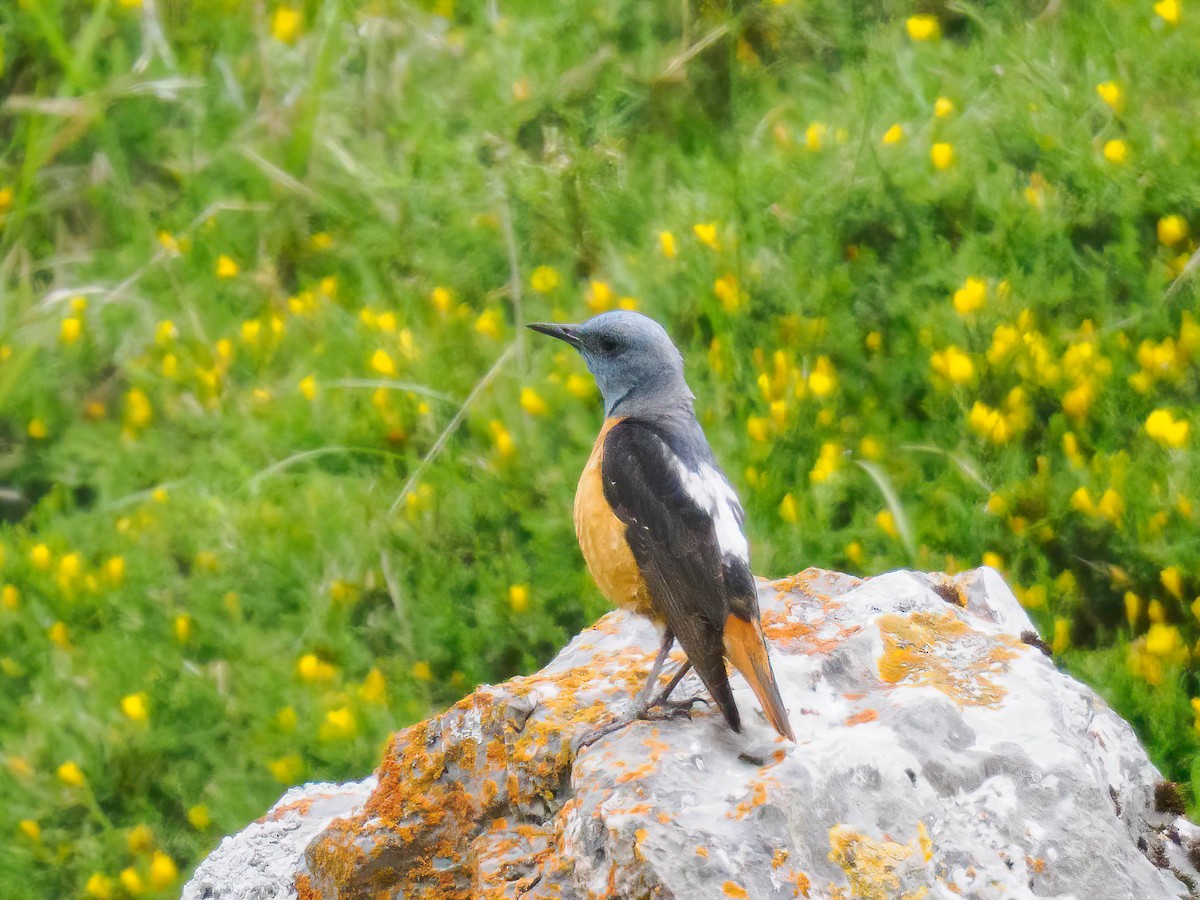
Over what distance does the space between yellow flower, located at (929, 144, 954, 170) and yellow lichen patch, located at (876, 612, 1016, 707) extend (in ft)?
8.20

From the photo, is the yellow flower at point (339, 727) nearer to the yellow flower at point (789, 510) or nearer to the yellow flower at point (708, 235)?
the yellow flower at point (789, 510)

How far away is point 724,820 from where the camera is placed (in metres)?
2.74

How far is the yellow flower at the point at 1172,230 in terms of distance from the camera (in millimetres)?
5020

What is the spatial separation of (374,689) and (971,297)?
8.54 ft

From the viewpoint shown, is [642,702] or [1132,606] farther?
[1132,606]

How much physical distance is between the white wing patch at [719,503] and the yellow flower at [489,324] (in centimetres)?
249

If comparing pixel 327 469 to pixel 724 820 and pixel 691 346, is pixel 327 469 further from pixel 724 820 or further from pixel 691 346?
pixel 724 820

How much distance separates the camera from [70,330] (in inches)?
268

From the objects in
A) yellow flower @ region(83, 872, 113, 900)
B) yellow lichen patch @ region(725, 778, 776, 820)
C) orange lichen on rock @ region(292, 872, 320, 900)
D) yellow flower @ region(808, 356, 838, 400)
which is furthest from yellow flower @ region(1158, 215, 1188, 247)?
yellow flower @ region(83, 872, 113, 900)

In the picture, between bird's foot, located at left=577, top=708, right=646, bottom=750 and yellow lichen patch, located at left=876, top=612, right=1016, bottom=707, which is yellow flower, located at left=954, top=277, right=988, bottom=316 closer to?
yellow lichen patch, located at left=876, top=612, right=1016, bottom=707

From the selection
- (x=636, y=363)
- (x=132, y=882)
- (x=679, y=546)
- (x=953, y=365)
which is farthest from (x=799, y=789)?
(x=132, y=882)

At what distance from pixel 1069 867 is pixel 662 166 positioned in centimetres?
429

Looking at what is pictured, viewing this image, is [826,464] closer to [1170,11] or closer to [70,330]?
[1170,11]

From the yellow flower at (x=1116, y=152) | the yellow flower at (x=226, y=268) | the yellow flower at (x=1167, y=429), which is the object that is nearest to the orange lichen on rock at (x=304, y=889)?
the yellow flower at (x=1167, y=429)
